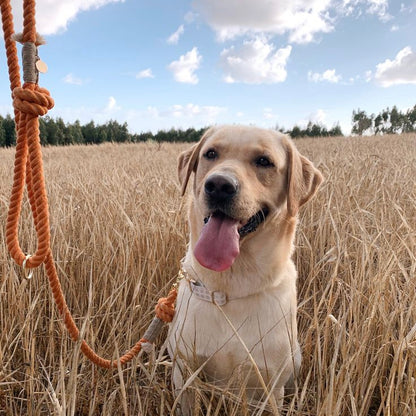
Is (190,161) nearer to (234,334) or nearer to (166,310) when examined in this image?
(166,310)

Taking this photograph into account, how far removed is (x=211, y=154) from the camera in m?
1.79

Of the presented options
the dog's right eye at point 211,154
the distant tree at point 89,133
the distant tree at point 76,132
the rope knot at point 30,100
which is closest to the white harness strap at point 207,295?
the dog's right eye at point 211,154

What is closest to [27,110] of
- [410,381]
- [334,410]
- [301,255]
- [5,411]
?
[5,411]

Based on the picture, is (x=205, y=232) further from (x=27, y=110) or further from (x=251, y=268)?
(x=27, y=110)

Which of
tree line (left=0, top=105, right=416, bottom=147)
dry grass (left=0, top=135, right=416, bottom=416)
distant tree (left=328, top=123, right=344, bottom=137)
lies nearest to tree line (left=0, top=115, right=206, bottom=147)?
tree line (left=0, top=105, right=416, bottom=147)

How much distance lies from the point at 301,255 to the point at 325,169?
1726 mm

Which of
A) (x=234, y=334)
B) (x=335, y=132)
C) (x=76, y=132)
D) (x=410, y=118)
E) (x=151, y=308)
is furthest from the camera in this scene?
(x=410, y=118)

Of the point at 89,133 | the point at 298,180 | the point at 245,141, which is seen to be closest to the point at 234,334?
the point at 298,180

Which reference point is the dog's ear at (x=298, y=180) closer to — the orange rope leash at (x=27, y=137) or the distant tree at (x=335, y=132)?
the orange rope leash at (x=27, y=137)

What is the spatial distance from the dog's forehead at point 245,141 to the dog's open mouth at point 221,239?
322 millimetres

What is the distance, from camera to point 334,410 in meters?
1.09

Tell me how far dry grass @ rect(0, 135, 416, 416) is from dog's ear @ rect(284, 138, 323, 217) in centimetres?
23

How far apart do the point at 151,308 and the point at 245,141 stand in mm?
1115

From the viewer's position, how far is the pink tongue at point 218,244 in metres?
1.46
